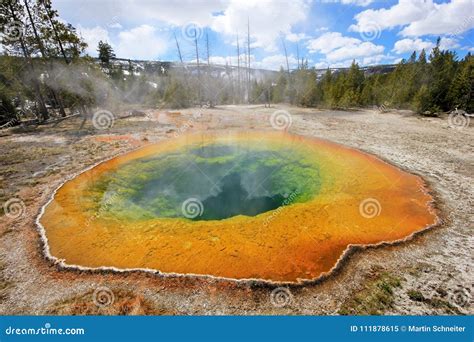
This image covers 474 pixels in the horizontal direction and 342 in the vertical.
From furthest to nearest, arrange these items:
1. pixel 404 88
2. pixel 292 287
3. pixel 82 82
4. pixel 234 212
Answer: pixel 404 88
pixel 82 82
pixel 234 212
pixel 292 287

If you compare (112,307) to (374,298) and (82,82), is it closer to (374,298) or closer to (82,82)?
(374,298)

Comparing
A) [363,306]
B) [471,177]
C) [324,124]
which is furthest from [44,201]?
[324,124]

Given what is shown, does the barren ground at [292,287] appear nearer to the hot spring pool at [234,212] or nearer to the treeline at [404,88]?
the hot spring pool at [234,212]

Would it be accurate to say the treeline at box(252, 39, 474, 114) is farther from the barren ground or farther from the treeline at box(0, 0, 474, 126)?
the barren ground

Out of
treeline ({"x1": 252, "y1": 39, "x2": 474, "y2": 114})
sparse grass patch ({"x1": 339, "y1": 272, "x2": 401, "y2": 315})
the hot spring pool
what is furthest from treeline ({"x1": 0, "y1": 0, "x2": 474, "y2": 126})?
sparse grass patch ({"x1": 339, "y1": 272, "x2": 401, "y2": 315})

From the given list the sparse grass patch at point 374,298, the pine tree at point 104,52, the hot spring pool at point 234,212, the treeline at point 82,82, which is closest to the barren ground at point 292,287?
the sparse grass patch at point 374,298

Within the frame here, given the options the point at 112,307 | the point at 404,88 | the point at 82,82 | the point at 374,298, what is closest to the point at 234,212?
the point at 112,307

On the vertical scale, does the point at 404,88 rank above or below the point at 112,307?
above

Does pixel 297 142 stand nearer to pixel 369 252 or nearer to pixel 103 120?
pixel 369 252
